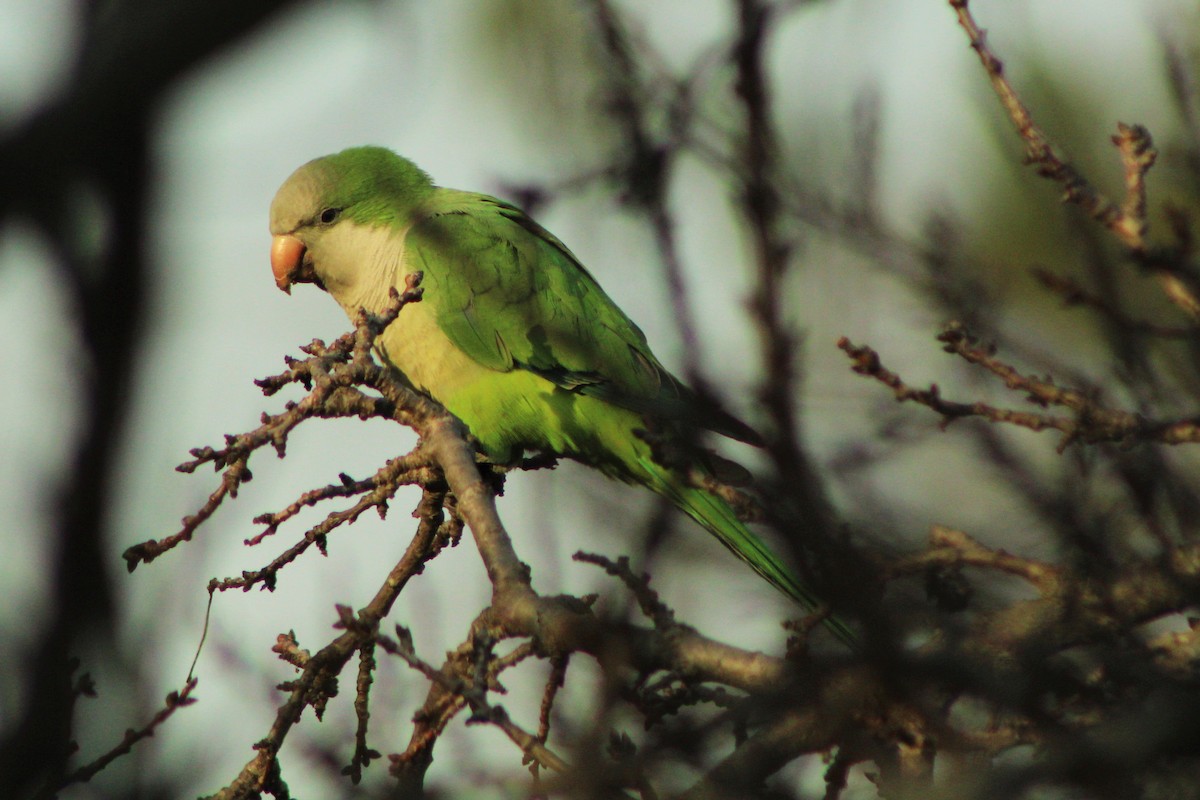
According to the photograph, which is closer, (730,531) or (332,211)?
(730,531)

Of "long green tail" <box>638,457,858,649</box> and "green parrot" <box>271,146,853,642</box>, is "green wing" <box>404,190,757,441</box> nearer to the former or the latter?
"green parrot" <box>271,146,853,642</box>

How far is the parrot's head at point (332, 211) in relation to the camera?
538 cm

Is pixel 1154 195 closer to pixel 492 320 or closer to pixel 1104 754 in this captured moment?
pixel 492 320

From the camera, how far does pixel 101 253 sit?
154 centimetres

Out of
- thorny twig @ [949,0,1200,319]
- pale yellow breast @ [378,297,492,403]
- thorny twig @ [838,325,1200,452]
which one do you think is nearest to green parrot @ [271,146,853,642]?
pale yellow breast @ [378,297,492,403]

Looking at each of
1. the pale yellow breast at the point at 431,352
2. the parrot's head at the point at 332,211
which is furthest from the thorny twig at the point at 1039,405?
the parrot's head at the point at 332,211

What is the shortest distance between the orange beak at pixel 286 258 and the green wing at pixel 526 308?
26.4 inches

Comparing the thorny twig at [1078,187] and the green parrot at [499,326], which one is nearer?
the thorny twig at [1078,187]

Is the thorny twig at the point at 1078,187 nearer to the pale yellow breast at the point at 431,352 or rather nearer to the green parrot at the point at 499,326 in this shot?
the green parrot at the point at 499,326

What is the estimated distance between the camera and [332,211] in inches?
214

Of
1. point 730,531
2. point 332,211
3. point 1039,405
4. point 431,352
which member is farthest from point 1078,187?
point 332,211

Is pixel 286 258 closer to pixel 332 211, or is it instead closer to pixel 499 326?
pixel 332 211

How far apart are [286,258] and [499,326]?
51.8 inches

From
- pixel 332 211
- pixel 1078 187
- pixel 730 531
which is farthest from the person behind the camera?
pixel 332 211
